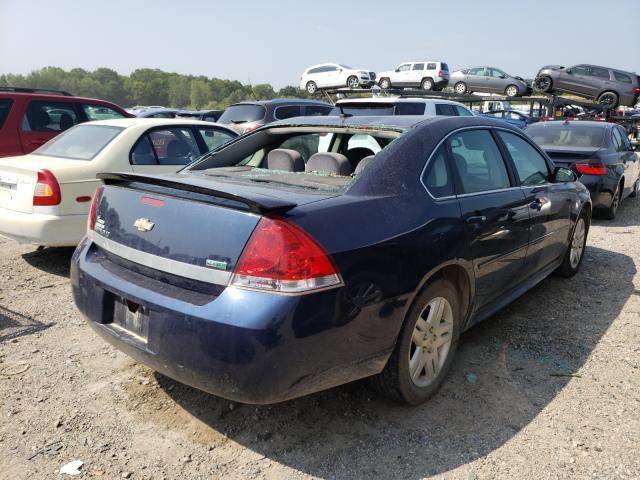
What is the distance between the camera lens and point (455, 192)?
2998 millimetres

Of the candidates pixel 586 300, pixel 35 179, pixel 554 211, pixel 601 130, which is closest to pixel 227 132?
pixel 35 179

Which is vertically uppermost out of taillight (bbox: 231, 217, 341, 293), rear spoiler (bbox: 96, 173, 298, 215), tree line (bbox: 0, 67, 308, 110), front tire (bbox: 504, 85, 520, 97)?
tree line (bbox: 0, 67, 308, 110)

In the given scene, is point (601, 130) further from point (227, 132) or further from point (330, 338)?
point (330, 338)

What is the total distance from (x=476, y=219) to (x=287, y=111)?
8.94 meters

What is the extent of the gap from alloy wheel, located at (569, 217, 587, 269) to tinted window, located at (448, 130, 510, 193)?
71.6 inches

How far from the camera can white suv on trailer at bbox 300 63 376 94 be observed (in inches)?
884

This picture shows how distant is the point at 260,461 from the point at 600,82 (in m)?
20.3

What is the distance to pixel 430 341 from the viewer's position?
2.86 metres

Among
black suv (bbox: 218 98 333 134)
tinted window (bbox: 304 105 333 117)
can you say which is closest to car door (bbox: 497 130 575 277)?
black suv (bbox: 218 98 333 134)

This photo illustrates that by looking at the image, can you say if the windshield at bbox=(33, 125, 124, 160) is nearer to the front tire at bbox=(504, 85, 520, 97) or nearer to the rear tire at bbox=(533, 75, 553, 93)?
the rear tire at bbox=(533, 75, 553, 93)

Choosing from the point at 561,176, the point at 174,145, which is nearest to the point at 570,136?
the point at 561,176

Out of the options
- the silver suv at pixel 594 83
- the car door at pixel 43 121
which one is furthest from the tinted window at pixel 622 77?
the car door at pixel 43 121

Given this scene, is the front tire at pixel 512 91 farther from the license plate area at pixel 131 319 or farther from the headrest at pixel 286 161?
the license plate area at pixel 131 319

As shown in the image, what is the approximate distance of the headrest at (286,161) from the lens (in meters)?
3.47
